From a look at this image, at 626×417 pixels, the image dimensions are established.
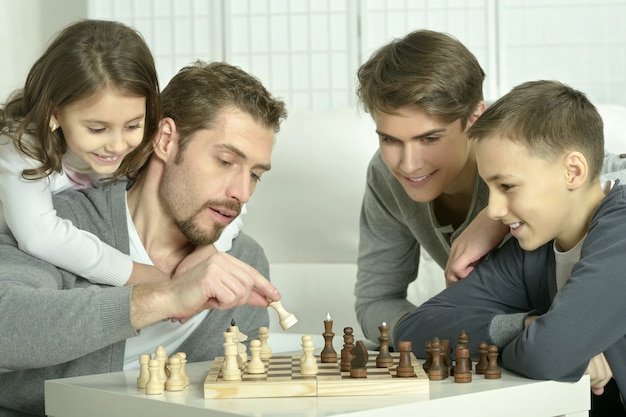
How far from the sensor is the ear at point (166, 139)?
7.37 feet

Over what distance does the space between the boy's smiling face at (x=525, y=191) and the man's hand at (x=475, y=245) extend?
0.50 ft

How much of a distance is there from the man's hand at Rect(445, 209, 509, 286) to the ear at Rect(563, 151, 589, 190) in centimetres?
22

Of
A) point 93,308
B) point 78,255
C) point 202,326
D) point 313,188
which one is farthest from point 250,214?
point 93,308

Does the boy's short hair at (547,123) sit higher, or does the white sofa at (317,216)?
the boy's short hair at (547,123)

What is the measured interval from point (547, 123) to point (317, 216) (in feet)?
4.80

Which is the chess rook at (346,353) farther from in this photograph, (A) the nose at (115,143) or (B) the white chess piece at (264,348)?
(A) the nose at (115,143)

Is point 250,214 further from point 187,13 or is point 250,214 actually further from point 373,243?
point 187,13

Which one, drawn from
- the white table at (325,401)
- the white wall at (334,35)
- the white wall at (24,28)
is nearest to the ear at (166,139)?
the white table at (325,401)

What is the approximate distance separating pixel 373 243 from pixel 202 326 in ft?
2.04

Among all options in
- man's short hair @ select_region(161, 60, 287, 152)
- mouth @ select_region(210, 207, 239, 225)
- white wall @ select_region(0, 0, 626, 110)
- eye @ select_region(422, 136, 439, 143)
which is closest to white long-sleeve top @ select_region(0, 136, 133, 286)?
mouth @ select_region(210, 207, 239, 225)

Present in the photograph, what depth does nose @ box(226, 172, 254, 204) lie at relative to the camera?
2150mm

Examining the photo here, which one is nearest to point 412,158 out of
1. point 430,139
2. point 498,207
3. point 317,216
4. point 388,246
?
point 430,139

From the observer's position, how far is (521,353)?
1.58 m

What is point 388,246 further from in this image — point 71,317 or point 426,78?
point 71,317
